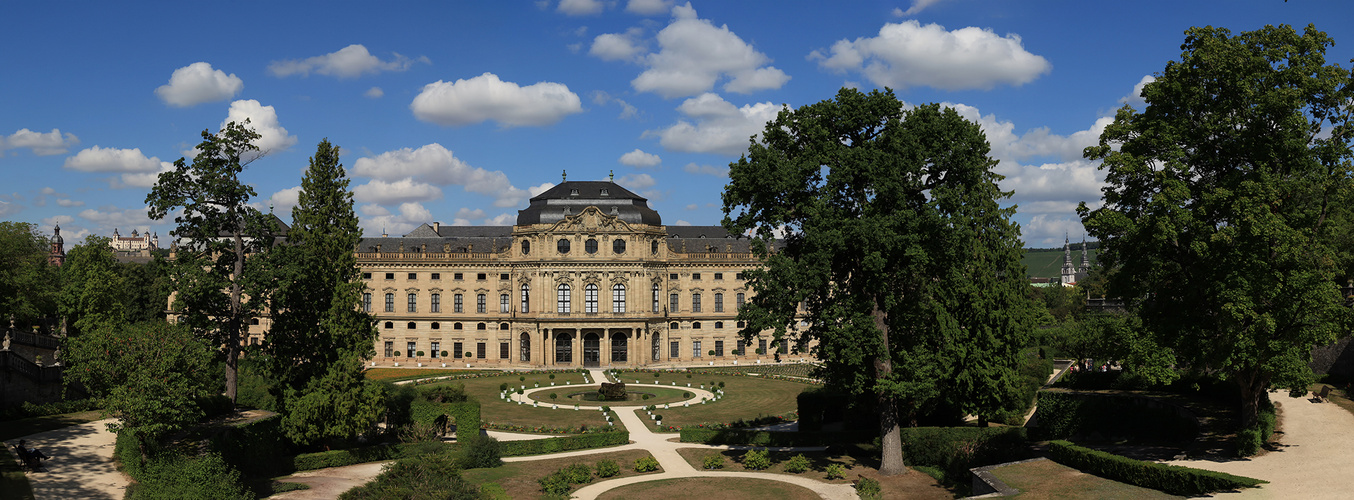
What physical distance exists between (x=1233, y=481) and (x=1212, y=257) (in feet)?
24.8

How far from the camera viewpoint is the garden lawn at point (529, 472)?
31750mm

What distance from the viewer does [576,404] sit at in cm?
5597

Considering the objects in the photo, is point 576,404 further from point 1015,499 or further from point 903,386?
point 1015,499

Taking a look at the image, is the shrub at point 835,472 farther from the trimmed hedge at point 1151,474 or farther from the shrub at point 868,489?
the trimmed hedge at point 1151,474

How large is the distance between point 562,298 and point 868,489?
5778 centimetres

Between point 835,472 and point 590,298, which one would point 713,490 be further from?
point 590,298

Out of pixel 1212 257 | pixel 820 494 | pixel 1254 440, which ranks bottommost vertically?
pixel 820 494

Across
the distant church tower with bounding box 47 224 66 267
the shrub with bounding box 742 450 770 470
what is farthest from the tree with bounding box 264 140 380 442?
the distant church tower with bounding box 47 224 66 267

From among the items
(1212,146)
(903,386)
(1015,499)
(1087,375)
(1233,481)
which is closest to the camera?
(1233,481)

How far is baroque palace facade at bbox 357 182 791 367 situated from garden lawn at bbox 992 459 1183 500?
54.1 m

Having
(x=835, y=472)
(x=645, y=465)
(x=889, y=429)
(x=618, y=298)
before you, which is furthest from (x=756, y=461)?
(x=618, y=298)

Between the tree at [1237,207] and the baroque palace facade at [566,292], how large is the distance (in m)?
55.0

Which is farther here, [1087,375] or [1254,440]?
[1087,375]

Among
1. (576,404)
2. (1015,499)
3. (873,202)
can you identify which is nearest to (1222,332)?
(1015,499)
